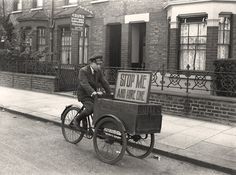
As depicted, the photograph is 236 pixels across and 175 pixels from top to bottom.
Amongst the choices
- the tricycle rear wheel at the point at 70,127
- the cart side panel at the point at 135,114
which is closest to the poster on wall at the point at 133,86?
the cart side panel at the point at 135,114

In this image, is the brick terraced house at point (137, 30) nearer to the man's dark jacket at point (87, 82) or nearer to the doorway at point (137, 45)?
the doorway at point (137, 45)

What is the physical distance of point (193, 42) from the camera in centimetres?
1212

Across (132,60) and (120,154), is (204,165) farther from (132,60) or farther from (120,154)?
(132,60)

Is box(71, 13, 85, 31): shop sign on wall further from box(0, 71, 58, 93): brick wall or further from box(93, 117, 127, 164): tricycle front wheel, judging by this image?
box(93, 117, 127, 164): tricycle front wheel

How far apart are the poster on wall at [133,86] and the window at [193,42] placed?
642 centimetres

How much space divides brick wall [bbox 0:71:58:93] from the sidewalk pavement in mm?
2489

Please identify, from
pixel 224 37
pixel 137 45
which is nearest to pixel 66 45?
pixel 137 45

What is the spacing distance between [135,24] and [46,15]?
6.29 m

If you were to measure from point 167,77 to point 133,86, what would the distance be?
491 cm

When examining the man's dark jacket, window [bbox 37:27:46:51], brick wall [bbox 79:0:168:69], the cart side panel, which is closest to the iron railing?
brick wall [bbox 79:0:168:69]

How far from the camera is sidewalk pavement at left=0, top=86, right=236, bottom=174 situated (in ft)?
19.0

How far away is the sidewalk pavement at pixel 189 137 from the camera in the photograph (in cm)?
580

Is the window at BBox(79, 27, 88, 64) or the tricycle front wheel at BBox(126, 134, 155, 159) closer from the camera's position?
the tricycle front wheel at BBox(126, 134, 155, 159)

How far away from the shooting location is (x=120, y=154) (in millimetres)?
5402
